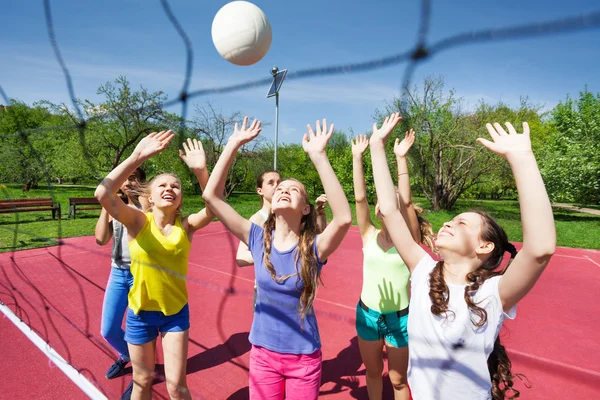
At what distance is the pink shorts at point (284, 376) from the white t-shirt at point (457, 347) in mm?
468

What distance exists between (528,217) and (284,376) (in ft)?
4.11

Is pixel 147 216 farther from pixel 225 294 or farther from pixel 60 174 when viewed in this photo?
pixel 60 174

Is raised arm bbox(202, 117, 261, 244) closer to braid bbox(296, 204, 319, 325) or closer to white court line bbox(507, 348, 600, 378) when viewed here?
braid bbox(296, 204, 319, 325)

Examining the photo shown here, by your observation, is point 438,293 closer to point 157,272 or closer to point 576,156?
point 157,272

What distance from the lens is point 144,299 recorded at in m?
2.03

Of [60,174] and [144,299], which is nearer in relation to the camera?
[144,299]

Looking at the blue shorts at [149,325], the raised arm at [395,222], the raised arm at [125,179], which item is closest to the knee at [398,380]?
the raised arm at [395,222]

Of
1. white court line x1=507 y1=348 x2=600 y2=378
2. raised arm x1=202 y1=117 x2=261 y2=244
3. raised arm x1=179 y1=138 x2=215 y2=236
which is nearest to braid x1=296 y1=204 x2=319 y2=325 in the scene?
raised arm x1=202 y1=117 x2=261 y2=244

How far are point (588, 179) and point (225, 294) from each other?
16.6 meters

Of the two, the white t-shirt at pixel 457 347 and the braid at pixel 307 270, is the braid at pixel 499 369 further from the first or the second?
the braid at pixel 307 270

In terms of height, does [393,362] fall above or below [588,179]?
below

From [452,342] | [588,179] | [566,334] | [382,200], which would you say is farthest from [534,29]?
[588,179]

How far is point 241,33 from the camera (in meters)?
2.34

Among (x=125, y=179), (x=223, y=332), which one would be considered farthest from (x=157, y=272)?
(x=223, y=332)
